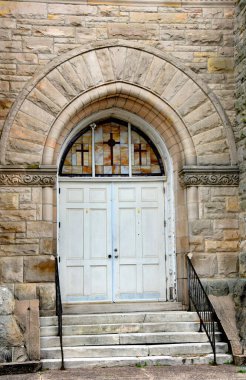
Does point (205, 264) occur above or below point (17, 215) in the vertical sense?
below

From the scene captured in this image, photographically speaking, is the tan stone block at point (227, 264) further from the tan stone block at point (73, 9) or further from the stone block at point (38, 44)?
the tan stone block at point (73, 9)

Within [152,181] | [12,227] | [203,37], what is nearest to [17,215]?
[12,227]

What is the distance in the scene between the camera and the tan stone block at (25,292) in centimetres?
945

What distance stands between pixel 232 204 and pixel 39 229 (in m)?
3.46

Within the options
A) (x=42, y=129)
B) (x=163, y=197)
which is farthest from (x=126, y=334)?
(x=42, y=129)

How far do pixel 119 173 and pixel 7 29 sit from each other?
3348 millimetres

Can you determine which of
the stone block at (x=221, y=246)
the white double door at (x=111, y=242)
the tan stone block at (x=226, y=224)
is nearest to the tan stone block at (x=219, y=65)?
the white double door at (x=111, y=242)

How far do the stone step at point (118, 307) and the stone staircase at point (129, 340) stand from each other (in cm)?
50

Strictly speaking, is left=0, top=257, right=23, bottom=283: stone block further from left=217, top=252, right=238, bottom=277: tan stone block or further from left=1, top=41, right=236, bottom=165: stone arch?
left=217, top=252, right=238, bottom=277: tan stone block

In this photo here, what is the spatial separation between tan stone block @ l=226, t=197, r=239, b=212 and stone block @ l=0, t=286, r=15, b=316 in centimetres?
417

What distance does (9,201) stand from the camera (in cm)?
975

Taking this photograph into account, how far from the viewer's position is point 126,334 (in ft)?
28.6

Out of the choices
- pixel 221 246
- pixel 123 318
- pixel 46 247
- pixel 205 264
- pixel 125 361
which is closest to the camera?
pixel 125 361

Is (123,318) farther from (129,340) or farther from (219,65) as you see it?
(219,65)
